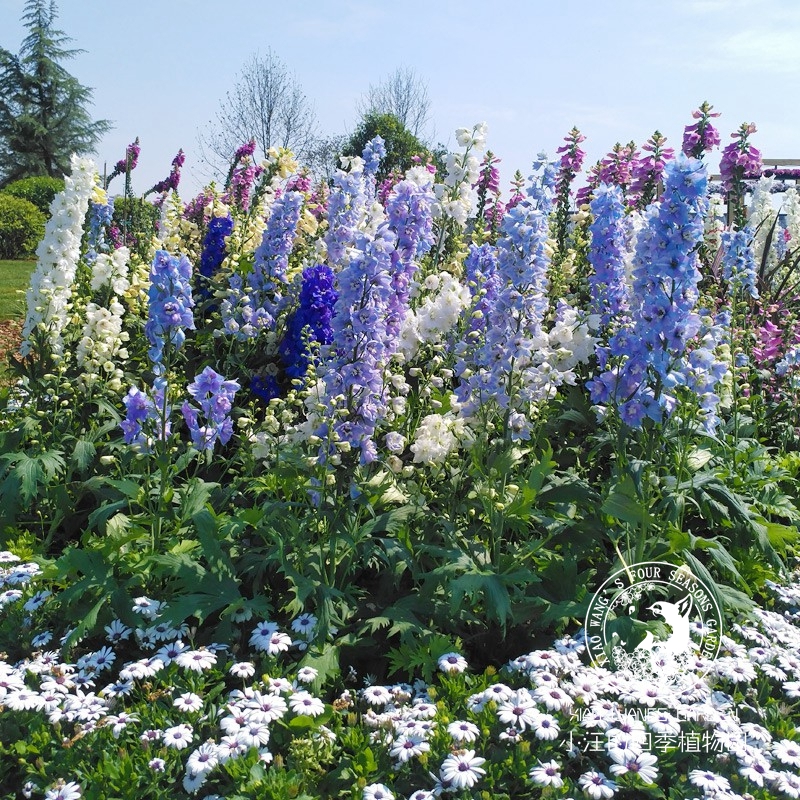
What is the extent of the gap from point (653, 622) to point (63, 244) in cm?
447

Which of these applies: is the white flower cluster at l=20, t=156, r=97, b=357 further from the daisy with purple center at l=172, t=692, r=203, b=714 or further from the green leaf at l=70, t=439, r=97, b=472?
the daisy with purple center at l=172, t=692, r=203, b=714

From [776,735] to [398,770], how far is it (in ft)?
4.35

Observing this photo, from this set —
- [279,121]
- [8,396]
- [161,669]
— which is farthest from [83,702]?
[279,121]

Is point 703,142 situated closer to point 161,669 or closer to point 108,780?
point 161,669

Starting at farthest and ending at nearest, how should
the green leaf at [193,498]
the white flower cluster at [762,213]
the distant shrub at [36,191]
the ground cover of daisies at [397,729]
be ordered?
the distant shrub at [36,191] < the white flower cluster at [762,213] < the green leaf at [193,498] < the ground cover of daisies at [397,729]

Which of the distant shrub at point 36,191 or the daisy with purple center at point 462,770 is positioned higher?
the distant shrub at point 36,191

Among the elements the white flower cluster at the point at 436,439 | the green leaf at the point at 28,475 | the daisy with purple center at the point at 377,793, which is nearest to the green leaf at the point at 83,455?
the green leaf at the point at 28,475

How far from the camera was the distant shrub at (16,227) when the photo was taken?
774 inches

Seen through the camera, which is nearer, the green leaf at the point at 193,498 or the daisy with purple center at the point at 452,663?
the daisy with purple center at the point at 452,663

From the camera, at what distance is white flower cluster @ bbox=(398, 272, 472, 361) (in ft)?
14.2

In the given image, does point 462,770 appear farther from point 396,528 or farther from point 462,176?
point 462,176

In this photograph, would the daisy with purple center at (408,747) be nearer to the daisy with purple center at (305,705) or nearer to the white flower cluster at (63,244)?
the daisy with purple center at (305,705)

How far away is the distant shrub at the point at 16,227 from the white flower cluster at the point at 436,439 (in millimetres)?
18774

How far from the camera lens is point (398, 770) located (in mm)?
2488
